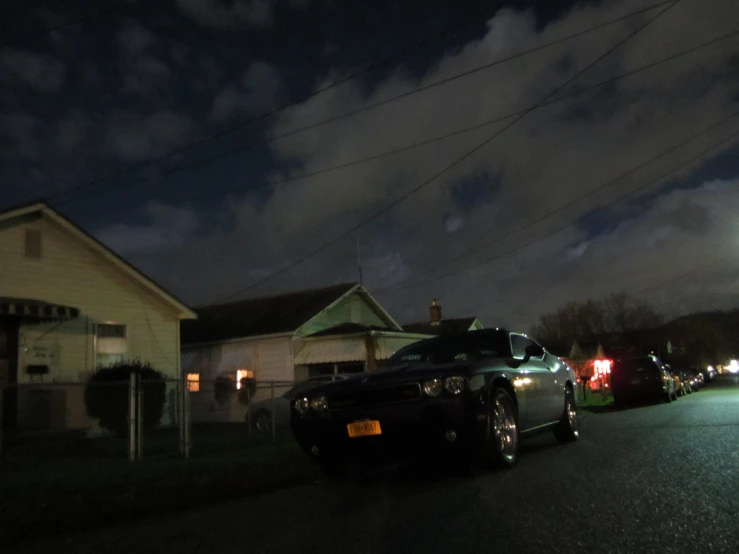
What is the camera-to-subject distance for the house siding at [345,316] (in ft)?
82.6

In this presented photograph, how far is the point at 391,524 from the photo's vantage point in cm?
490

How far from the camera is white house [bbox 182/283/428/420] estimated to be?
77.8ft

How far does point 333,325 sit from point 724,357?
5037 inches

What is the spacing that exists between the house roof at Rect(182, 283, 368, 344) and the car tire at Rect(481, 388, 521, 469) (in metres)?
16.7

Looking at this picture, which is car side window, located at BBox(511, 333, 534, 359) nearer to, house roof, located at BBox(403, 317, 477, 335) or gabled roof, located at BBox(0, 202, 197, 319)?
gabled roof, located at BBox(0, 202, 197, 319)

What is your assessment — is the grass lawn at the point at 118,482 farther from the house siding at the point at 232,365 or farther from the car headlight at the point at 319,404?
the house siding at the point at 232,365

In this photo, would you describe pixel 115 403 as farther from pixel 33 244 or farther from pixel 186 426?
pixel 186 426

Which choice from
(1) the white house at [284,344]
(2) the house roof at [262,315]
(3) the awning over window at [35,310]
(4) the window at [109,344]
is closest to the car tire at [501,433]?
(3) the awning over window at [35,310]

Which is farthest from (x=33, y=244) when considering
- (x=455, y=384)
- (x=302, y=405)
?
(x=455, y=384)

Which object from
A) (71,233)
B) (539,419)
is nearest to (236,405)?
(71,233)

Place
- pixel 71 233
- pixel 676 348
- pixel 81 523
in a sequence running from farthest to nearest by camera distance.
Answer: pixel 676 348, pixel 71 233, pixel 81 523

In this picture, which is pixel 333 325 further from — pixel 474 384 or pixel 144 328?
pixel 474 384

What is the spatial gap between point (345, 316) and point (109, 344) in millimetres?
11460

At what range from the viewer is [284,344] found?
24.0 m
